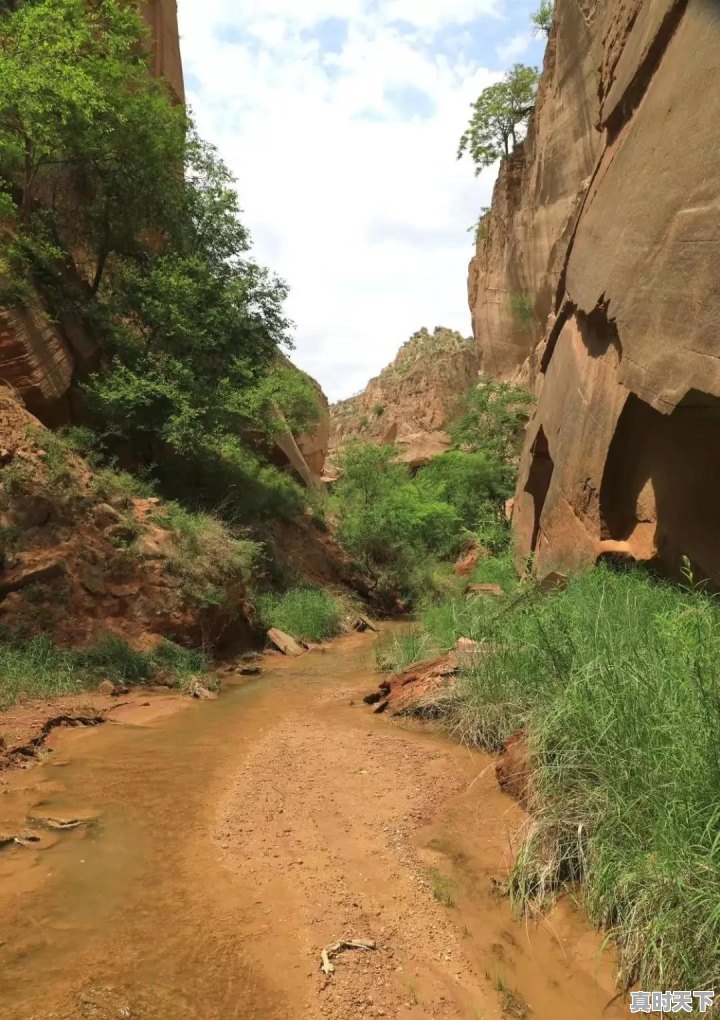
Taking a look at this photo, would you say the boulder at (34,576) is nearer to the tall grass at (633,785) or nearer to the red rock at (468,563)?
the tall grass at (633,785)

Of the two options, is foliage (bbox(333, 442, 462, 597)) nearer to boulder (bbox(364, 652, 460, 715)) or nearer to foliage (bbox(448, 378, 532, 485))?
foliage (bbox(448, 378, 532, 485))

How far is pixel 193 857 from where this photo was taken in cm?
364

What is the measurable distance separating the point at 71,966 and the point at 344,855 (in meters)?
1.54

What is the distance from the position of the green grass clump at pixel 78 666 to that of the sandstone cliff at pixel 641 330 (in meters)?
5.51

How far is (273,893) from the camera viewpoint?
3.29 metres

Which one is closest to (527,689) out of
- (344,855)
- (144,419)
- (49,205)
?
(344,855)

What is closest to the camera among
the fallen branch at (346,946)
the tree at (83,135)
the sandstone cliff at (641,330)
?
the fallen branch at (346,946)

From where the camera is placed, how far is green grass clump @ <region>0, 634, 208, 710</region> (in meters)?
7.00

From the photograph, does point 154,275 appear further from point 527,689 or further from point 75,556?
point 527,689

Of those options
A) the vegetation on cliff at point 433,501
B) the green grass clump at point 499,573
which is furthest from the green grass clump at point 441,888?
the vegetation on cliff at point 433,501

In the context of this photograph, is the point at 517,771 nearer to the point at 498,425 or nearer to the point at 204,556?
the point at 204,556

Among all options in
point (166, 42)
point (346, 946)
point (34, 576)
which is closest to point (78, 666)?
point (34, 576)
